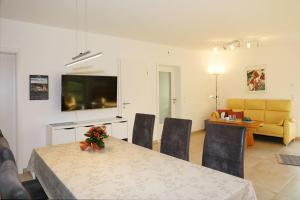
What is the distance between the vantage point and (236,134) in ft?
6.40

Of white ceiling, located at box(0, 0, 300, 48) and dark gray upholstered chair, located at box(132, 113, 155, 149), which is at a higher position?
white ceiling, located at box(0, 0, 300, 48)

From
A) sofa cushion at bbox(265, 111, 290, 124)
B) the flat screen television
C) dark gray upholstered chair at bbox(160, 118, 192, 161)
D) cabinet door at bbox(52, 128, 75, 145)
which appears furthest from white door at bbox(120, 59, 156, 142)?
sofa cushion at bbox(265, 111, 290, 124)

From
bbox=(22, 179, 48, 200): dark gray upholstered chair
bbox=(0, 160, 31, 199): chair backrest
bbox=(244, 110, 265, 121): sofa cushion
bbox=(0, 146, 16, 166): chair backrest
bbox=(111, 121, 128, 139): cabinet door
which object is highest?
bbox=(0, 146, 16, 166): chair backrest

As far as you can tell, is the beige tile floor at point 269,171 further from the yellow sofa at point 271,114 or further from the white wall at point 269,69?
the white wall at point 269,69

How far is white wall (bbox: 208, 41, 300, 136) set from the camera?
19.4 feet

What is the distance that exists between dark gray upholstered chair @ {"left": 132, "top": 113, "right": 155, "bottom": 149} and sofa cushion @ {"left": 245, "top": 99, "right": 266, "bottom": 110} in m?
4.53

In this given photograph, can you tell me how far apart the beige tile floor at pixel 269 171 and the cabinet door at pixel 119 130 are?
1.05 m

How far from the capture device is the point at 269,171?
369cm

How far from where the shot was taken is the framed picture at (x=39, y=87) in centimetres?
384

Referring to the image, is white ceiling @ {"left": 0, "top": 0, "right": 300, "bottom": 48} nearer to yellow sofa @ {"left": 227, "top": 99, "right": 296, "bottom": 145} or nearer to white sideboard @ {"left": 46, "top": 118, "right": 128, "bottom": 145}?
white sideboard @ {"left": 46, "top": 118, "right": 128, "bottom": 145}

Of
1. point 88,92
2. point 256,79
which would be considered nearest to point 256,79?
point 256,79

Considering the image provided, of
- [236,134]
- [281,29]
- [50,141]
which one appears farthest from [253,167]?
[50,141]

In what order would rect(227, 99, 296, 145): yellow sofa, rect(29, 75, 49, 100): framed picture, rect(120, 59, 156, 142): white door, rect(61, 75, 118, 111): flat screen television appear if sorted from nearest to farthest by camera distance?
1. rect(29, 75, 49, 100): framed picture
2. rect(61, 75, 118, 111): flat screen television
3. rect(120, 59, 156, 142): white door
4. rect(227, 99, 296, 145): yellow sofa

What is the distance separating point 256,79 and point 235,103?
0.91m
